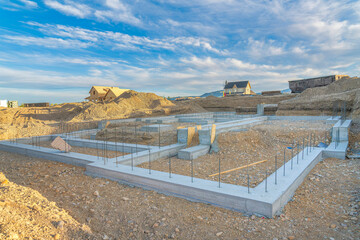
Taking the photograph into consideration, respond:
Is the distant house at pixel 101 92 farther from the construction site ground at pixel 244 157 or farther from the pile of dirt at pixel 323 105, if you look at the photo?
the construction site ground at pixel 244 157

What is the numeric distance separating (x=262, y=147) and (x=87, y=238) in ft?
21.5

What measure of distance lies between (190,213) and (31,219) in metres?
2.16

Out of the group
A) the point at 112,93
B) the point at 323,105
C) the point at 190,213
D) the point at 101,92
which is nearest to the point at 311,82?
the point at 323,105

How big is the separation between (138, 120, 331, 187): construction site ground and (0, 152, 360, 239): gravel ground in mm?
1072

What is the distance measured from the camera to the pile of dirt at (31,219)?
2.24 m

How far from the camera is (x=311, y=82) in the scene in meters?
31.2

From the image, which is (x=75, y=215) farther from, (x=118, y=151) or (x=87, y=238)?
(x=118, y=151)

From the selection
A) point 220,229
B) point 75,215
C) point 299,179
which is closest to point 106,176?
point 75,215

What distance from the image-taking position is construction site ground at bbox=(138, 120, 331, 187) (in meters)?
5.30

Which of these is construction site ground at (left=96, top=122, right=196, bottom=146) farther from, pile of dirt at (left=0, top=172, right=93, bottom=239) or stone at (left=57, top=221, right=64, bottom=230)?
stone at (left=57, top=221, right=64, bottom=230)

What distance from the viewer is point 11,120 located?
19656 mm

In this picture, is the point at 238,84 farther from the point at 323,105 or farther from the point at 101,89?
the point at 323,105

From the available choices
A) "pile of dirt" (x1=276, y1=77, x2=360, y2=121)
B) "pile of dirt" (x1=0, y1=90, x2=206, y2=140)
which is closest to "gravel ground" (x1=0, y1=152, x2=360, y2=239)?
"pile of dirt" (x1=276, y1=77, x2=360, y2=121)

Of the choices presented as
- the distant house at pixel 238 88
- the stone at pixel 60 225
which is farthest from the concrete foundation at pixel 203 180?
the distant house at pixel 238 88
